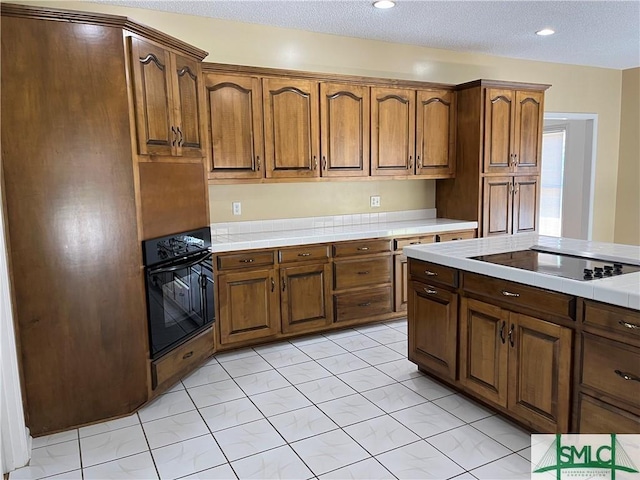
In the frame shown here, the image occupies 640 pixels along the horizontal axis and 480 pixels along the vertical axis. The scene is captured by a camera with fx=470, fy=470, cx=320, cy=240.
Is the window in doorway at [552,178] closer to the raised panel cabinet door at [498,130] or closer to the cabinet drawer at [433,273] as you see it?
the raised panel cabinet door at [498,130]

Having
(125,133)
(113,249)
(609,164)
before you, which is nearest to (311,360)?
(113,249)

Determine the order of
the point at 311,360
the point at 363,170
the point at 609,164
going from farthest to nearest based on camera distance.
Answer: the point at 609,164 → the point at 363,170 → the point at 311,360

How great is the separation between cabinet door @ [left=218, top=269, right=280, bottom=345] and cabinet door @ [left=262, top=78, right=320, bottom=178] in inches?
34.4

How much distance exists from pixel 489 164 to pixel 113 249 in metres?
3.46

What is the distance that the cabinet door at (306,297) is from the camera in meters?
3.78

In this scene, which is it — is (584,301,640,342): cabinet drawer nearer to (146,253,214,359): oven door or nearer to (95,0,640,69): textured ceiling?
(146,253,214,359): oven door

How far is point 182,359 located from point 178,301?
399 mm

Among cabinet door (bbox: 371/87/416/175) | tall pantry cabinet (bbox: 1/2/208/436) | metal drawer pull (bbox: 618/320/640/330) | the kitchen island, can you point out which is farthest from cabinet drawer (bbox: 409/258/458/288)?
tall pantry cabinet (bbox: 1/2/208/436)

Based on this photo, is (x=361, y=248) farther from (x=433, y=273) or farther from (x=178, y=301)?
(x=178, y=301)

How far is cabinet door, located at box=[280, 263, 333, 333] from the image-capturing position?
3783 millimetres

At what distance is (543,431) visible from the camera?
2.32m

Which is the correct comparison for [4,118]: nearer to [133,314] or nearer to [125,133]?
[125,133]

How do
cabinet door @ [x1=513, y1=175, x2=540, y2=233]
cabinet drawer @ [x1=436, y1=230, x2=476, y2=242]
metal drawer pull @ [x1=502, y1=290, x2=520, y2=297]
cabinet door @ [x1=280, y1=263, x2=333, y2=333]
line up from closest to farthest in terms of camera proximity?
1. metal drawer pull @ [x1=502, y1=290, x2=520, y2=297]
2. cabinet door @ [x1=280, y1=263, x2=333, y2=333]
3. cabinet drawer @ [x1=436, y1=230, x2=476, y2=242]
4. cabinet door @ [x1=513, y1=175, x2=540, y2=233]

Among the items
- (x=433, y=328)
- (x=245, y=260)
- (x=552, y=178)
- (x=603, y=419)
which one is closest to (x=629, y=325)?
(x=603, y=419)
